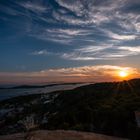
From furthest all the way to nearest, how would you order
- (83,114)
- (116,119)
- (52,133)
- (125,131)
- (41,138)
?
1. (83,114)
2. (116,119)
3. (125,131)
4. (52,133)
5. (41,138)

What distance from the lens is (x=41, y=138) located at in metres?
7.92

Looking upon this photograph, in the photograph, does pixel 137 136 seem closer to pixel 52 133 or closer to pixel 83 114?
pixel 52 133

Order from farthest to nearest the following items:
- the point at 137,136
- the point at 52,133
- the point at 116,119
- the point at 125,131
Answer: the point at 116,119, the point at 125,131, the point at 137,136, the point at 52,133

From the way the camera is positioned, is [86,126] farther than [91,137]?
Yes

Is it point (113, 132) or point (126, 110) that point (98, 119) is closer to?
point (126, 110)

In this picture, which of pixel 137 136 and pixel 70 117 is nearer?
pixel 137 136

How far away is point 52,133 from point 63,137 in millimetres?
488

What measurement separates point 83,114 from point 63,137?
1166 centimetres

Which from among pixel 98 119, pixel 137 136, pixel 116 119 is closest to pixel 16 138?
pixel 137 136

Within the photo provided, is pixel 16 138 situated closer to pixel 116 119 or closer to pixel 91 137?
pixel 91 137

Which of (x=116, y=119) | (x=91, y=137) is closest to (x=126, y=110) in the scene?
(x=116, y=119)

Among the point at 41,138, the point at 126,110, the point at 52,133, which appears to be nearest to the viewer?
the point at 41,138

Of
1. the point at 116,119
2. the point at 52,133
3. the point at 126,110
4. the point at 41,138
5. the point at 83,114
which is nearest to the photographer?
the point at 41,138

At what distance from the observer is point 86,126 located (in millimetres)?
14773
